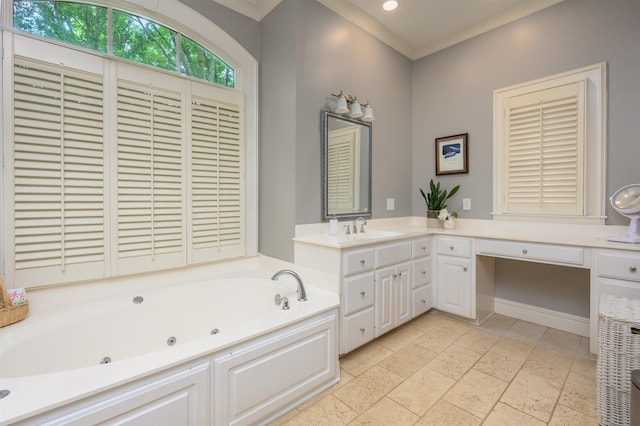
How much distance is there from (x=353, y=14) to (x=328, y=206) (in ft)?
6.02

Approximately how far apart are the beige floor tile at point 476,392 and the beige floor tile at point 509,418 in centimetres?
4

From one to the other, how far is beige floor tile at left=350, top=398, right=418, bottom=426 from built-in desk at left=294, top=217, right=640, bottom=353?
722 millimetres

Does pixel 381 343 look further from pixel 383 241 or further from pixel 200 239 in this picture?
pixel 200 239

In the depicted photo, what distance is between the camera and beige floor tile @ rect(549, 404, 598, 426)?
155cm

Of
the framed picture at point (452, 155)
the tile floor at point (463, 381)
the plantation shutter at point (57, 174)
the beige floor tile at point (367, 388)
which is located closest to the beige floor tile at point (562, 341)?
the tile floor at point (463, 381)

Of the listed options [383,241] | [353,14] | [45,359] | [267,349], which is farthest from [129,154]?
[353,14]

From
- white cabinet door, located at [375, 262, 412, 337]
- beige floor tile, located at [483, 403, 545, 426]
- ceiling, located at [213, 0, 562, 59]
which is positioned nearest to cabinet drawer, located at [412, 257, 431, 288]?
white cabinet door, located at [375, 262, 412, 337]

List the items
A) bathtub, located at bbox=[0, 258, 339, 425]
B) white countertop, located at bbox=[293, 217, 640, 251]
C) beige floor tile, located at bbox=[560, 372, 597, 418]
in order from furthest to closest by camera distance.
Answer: white countertop, located at bbox=[293, 217, 640, 251] < beige floor tile, located at bbox=[560, 372, 597, 418] < bathtub, located at bbox=[0, 258, 339, 425]

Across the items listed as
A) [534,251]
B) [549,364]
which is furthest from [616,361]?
[534,251]

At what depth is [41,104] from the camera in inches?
67.4

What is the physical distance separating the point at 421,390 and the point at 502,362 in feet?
2.52

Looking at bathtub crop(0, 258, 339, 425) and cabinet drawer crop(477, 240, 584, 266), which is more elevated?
cabinet drawer crop(477, 240, 584, 266)

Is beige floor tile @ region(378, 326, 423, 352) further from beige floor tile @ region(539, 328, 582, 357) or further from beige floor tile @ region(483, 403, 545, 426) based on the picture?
beige floor tile @ region(539, 328, 582, 357)

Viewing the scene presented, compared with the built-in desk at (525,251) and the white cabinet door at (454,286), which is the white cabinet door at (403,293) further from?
the white cabinet door at (454,286)
